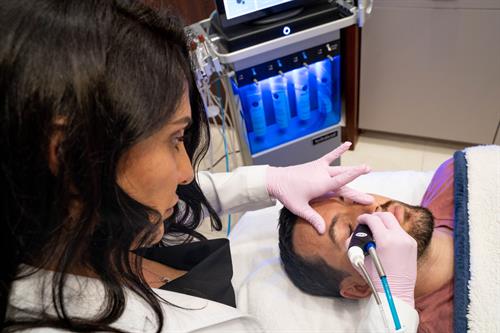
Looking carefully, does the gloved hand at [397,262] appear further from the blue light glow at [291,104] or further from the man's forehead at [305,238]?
the blue light glow at [291,104]

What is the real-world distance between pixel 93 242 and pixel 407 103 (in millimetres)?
1860

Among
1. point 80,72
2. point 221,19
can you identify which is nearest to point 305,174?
point 221,19

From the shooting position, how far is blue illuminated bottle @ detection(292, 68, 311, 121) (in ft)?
5.43

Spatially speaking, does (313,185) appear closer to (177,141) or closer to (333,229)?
(333,229)

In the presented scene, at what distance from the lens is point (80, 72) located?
1.61ft

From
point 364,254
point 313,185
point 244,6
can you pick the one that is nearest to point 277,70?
point 244,6

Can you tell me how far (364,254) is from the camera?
0.96 m

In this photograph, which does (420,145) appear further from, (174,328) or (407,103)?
(174,328)

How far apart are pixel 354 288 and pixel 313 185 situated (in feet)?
1.07

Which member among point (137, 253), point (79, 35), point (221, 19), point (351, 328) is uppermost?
point (79, 35)

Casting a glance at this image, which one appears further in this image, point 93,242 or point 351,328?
point 351,328

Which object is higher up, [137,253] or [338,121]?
[137,253]

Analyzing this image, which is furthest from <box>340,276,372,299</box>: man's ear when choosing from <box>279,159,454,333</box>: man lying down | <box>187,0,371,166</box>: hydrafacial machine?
<box>187,0,371,166</box>: hydrafacial machine

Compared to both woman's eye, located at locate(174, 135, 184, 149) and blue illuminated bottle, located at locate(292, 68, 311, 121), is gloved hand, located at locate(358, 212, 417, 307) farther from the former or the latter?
blue illuminated bottle, located at locate(292, 68, 311, 121)
